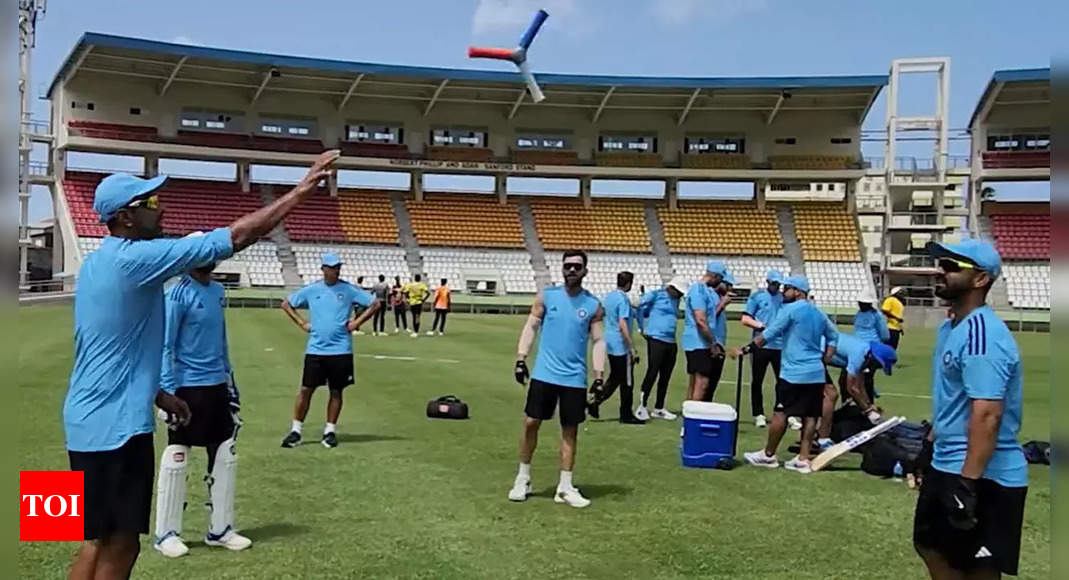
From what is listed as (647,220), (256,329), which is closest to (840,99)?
(647,220)

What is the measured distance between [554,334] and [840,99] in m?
48.5

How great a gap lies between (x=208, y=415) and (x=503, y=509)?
2457 mm

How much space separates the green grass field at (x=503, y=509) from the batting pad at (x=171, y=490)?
0.20 metres

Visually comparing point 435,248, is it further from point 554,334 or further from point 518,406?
point 554,334

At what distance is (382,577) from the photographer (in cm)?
579

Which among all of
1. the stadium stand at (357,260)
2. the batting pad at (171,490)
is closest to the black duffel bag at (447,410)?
the batting pad at (171,490)

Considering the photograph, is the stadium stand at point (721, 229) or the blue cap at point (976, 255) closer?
the blue cap at point (976, 255)

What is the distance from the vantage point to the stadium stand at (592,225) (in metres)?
51.3

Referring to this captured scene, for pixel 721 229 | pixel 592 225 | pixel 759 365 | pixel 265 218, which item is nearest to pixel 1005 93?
Answer: pixel 721 229

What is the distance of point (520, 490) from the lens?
791 cm

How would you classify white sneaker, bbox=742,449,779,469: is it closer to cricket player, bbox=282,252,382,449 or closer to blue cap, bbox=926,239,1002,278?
cricket player, bbox=282,252,382,449

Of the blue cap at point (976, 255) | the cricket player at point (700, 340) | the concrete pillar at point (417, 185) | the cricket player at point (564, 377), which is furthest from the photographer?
the concrete pillar at point (417, 185)

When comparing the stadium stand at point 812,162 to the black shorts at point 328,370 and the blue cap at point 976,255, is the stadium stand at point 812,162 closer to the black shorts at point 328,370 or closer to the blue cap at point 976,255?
the black shorts at point 328,370

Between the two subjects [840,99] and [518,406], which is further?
[840,99]
